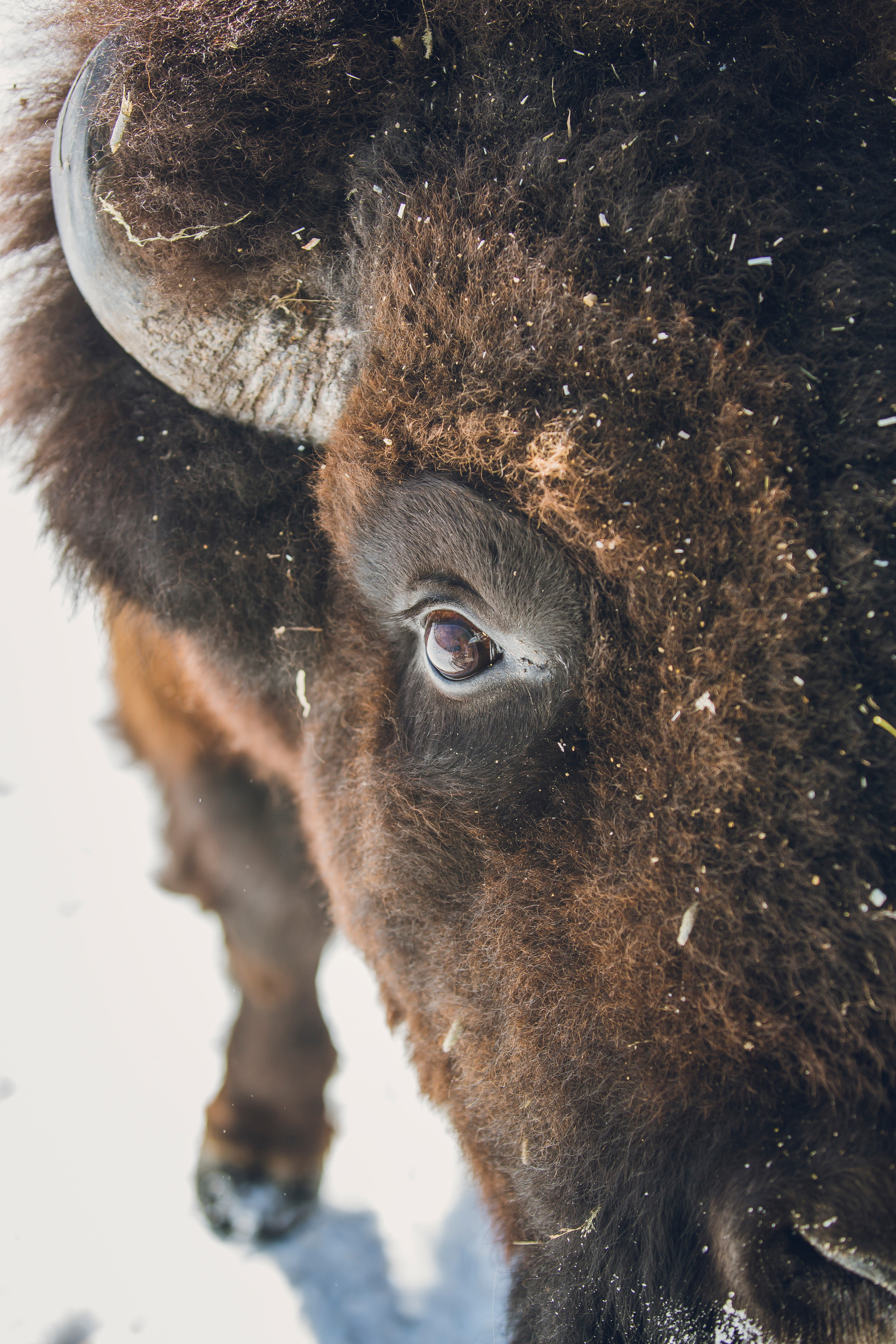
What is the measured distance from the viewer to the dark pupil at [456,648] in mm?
1331

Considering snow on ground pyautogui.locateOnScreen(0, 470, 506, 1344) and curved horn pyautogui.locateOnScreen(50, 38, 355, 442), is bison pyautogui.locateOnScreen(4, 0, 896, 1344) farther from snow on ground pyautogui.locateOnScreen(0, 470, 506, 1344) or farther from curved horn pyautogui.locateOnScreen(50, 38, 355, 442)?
snow on ground pyautogui.locateOnScreen(0, 470, 506, 1344)

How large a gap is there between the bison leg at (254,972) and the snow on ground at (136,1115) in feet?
0.35

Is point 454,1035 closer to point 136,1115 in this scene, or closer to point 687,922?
point 687,922

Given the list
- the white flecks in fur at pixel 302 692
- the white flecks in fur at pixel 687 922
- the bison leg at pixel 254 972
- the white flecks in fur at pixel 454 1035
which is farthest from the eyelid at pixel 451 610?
the bison leg at pixel 254 972

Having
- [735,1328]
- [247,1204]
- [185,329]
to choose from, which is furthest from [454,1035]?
[247,1204]

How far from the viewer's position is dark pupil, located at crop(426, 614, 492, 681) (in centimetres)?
133

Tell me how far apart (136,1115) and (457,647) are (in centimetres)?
309

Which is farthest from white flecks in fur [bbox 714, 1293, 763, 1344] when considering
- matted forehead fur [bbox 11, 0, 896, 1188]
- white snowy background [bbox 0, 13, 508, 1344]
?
white snowy background [bbox 0, 13, 508, 1344]

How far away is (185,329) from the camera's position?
4.78 feet

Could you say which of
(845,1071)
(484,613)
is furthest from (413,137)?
(845,1071)

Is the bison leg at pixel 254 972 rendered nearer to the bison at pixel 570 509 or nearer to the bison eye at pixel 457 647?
the bison at pixel 570 509

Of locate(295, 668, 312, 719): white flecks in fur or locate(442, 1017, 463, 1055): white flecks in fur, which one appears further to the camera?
locate(295, 668, 312, 719): white flecks in fur

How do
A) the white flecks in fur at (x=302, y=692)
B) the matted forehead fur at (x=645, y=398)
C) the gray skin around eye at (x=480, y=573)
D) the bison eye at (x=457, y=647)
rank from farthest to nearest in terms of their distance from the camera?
1. the white flecks in fur at (x=302, y=692)
2. the bison eye at (x=457, y=647)
3. the gray skin around eye at (x=480, y=573)
4. the matted forehead fur at (x=645, y=398)

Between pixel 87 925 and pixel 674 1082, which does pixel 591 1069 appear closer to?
pixel 674 1082
